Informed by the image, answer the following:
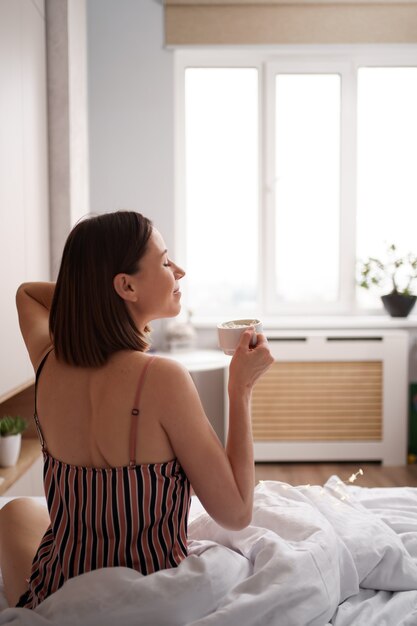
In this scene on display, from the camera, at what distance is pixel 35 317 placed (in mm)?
1497

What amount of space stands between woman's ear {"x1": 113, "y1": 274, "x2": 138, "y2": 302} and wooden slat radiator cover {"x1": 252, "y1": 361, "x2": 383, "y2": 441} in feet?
8.79

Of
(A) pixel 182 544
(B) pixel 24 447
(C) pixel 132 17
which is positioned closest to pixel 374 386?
(B) pixel 24 447

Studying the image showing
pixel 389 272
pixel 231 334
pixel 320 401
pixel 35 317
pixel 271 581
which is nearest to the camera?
pixel 271 581

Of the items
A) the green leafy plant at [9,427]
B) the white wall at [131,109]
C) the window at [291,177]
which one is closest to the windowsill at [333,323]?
the window at [291,177]

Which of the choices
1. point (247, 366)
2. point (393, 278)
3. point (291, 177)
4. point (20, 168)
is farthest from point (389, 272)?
point (247, 366)

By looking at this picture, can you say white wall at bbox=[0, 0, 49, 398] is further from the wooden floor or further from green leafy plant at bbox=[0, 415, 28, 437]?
the wooden floor

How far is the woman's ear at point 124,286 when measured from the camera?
1124 mm

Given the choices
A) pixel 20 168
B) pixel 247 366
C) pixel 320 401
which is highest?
pixel 20 168

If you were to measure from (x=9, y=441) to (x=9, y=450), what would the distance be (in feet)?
0.11

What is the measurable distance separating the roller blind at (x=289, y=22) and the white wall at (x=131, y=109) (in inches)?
6.1

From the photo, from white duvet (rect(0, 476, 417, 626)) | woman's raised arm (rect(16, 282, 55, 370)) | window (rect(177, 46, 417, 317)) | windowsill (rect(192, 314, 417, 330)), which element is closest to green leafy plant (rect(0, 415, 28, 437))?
woman's raised arm (rect(16, 282, 55, 370))

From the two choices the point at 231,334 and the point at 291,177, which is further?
the point at 291,177

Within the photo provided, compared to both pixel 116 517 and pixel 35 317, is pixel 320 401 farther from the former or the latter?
pixel 116 517

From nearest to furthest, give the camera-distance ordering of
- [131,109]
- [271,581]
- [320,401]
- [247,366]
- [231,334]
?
[271,581] < [247,366] < [231,334] < [320,401] < [131,109]
